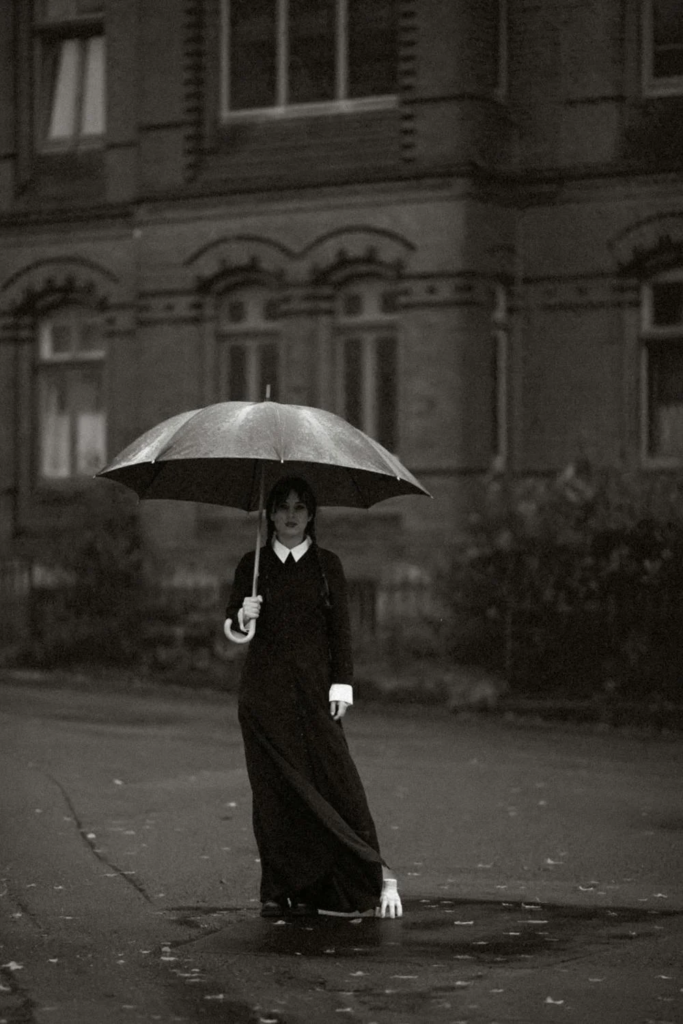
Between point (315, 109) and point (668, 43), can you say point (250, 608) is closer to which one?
point (315, 109)

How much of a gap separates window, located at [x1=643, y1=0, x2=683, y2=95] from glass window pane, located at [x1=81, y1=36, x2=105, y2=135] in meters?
6.78

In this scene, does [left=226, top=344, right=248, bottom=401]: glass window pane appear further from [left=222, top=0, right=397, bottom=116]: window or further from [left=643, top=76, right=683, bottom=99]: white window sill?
[left=643, top=76, right=683, bottom=99]: white window sill

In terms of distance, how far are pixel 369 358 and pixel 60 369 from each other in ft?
15.1

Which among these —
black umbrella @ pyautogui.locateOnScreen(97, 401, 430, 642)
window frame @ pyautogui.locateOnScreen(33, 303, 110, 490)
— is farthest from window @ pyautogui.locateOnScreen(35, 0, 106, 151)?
black umbrella @ pyautogui.locateOnScreen(97, 401, 430, 642)

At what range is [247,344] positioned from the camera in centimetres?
2423

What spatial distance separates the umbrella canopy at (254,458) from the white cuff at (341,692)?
2.81ft

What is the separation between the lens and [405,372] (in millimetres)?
22766

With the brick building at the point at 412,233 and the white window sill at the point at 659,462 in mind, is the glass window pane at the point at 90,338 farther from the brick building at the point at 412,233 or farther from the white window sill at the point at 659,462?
the white window sill at the point at 659,462

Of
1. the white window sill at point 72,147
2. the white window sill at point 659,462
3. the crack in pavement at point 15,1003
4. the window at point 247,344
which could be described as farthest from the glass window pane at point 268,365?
the crack in pavement at point 15,1003

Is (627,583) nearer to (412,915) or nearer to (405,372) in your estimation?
(405,372)

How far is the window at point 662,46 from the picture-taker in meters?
23.0

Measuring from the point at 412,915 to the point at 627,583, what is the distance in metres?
9.51

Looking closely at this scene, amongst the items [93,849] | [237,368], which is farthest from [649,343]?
[93,849]

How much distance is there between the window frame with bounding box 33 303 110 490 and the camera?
2591 centimetres
